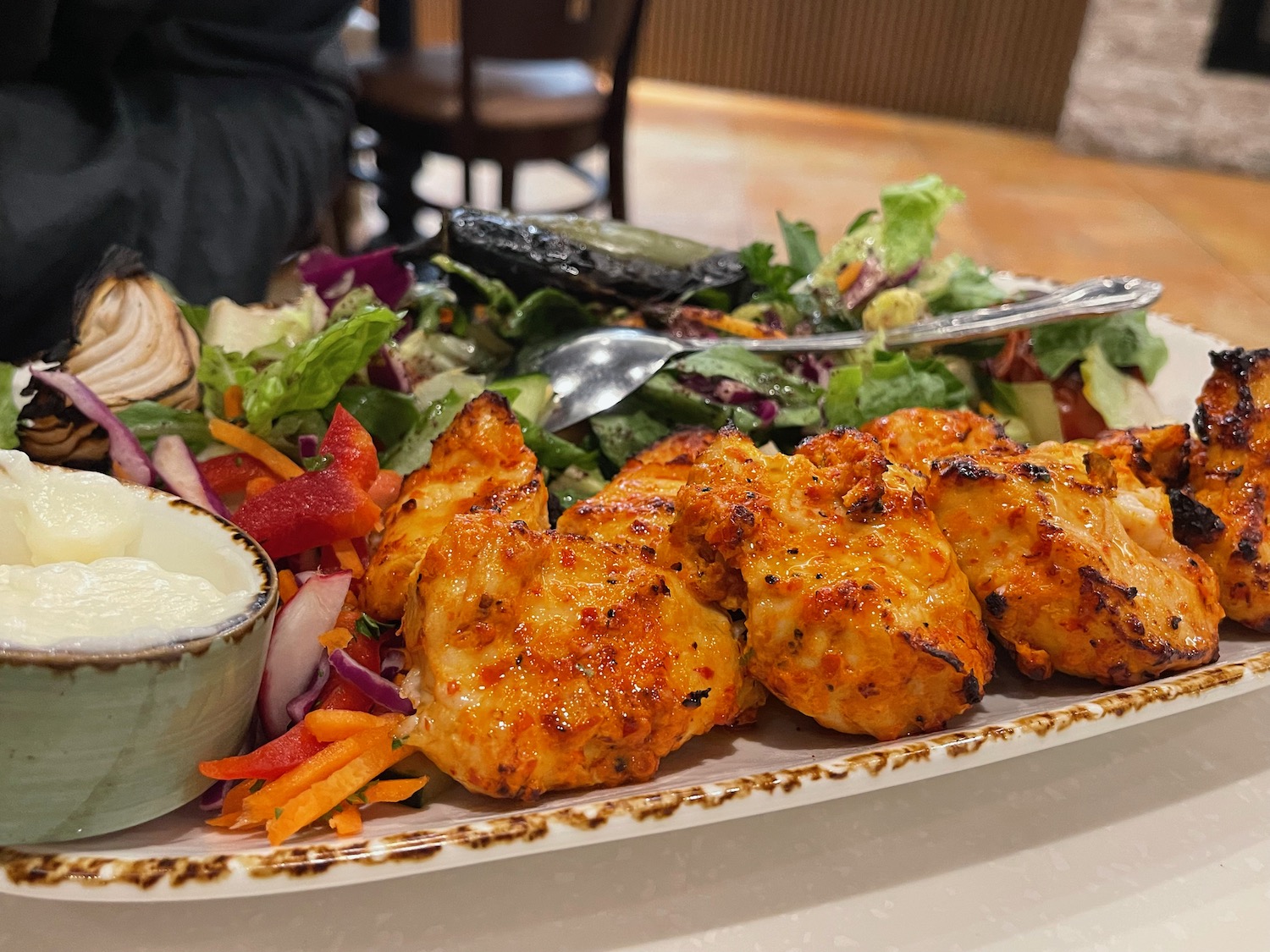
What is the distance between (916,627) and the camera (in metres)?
1.14

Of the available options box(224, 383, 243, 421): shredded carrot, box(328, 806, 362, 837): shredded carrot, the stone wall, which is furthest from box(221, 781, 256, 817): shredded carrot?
the stone wall

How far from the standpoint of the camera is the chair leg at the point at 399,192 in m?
5.28

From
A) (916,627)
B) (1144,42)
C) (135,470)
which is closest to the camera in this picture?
(916,627)

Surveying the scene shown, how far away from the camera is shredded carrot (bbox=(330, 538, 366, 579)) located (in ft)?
4.61

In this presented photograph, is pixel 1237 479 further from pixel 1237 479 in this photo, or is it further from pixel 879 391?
pixel 879 391

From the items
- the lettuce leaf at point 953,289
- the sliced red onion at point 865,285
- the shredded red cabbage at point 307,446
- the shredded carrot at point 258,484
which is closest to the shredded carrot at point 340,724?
the shredded carrot at point 258,484

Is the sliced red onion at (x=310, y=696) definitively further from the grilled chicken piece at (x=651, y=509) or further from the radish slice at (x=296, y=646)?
the grilled chicken piece at (x=651, y=509)

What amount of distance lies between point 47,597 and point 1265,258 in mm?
7857

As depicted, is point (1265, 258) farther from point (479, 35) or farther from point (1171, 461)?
point (1171, 461)

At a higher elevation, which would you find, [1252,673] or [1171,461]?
[1171,461]

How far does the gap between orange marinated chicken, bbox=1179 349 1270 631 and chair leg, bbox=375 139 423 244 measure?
173 inches

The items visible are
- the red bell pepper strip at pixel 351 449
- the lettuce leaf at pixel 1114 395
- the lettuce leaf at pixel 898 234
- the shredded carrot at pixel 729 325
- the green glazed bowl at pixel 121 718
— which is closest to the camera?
the green glazed bowl at pixel 121 718

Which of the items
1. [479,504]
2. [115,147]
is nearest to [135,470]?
[479,504]

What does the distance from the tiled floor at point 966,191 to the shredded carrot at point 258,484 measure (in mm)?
4995
